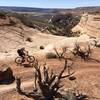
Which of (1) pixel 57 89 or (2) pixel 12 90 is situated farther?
(2) pixel 12 90

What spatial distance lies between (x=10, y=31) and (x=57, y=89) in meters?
28.1

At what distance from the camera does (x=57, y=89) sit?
55.1 feet

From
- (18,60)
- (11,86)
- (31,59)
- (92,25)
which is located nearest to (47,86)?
(11,86)

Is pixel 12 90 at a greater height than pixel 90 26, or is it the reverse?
pixel 12 90

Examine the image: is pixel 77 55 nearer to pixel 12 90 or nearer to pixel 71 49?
pixel 71 49

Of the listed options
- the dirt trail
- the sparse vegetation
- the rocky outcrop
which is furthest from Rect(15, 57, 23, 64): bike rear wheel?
the rocky outcrop

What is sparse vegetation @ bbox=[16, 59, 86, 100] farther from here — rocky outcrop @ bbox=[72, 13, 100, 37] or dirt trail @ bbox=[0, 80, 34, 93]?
rocky outcrop @ bbox=[72, 13, 100, 37]

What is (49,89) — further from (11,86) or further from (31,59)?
(31,59)

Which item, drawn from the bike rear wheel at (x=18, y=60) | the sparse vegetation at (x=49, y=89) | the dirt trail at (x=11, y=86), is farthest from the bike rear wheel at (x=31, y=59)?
the sparse vegetation at (x=49, y=89)

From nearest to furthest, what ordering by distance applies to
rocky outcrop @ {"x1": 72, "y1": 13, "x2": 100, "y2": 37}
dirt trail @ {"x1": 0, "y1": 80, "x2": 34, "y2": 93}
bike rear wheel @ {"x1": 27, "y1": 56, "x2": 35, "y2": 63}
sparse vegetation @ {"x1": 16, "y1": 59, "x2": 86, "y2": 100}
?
1. sparse vegetation @ {"x1": 16, "y1": 59, "x2": 86, "y2": 100}
2. dirt trail @ {"x1": 0, "y1": 80, "x2": 34, "y2": 93}
3. bike rear wheel @ {"x1": 27, "y1": 56, "x2": 35, "y2": 63}
4. rocky outcrop @ {"x1": 72, "y1": 13, "x2": 100, "y2": 37}

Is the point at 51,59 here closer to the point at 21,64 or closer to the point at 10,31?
the point at 21,64

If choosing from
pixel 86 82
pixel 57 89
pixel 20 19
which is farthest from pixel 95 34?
pixel 57 89

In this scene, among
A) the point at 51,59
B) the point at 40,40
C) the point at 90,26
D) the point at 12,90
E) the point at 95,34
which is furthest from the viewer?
the point at 90,26

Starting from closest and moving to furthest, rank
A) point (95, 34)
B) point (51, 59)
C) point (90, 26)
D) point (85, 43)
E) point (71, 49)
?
point (51, 59), point (71, 49), point (85, 43), point (95, 34), point (90, 26)
